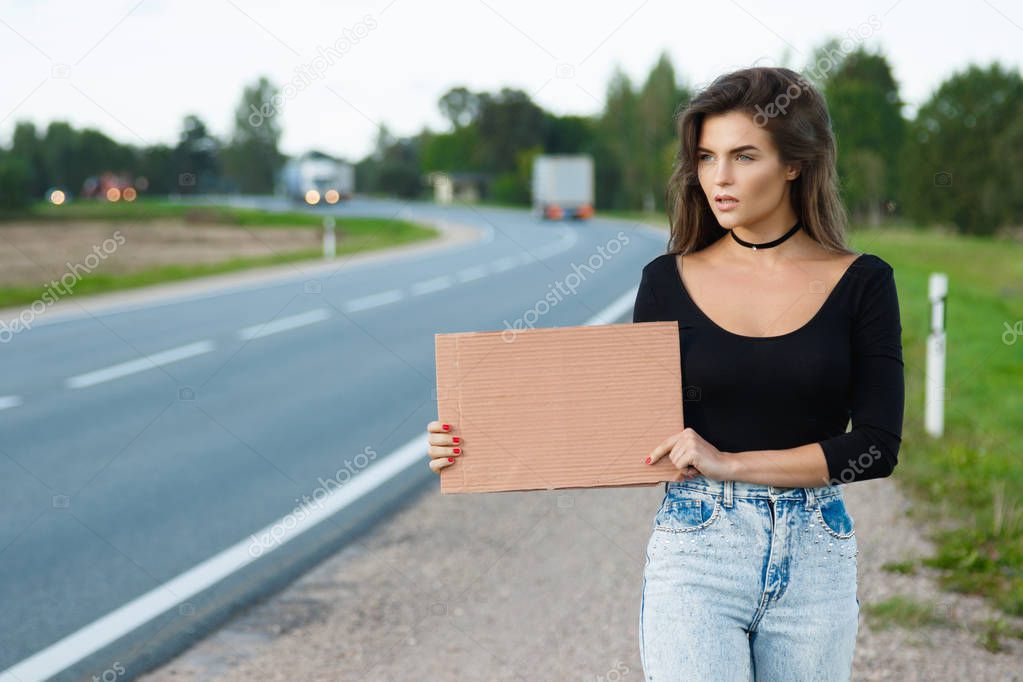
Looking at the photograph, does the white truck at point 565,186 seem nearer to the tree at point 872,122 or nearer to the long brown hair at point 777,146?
the tree at point 872,122

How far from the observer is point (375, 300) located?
18.0m

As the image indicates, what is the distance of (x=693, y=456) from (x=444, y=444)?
0.47m

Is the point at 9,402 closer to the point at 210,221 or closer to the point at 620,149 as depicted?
the point at 210,221

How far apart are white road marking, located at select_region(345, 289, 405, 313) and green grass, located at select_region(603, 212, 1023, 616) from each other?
25.9 ft

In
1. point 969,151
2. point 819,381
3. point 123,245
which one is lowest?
point 123,245

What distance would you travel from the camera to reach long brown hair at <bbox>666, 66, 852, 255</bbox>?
215cm

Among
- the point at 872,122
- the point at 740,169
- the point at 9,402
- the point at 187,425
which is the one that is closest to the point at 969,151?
the point at 872,122

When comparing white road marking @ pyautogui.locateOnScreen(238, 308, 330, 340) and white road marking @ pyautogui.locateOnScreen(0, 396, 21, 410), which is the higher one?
white road marking @ pyautogui.locateOnScreen(238, 308, 330, 340)

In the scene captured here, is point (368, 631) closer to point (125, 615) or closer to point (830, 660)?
point (125, 615)

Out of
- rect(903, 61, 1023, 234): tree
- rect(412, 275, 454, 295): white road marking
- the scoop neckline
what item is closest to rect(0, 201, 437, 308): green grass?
rect(412, 275, 454, 295): white road marking

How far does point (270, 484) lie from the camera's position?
6.94 metres

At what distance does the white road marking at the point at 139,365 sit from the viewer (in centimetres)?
1057

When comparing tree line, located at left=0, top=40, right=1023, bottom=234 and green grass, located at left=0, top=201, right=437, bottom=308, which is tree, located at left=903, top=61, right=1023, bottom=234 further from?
green grass, located at left=0, top=201, right=437, bottom=308

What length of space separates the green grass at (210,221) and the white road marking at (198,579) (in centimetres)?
1255
